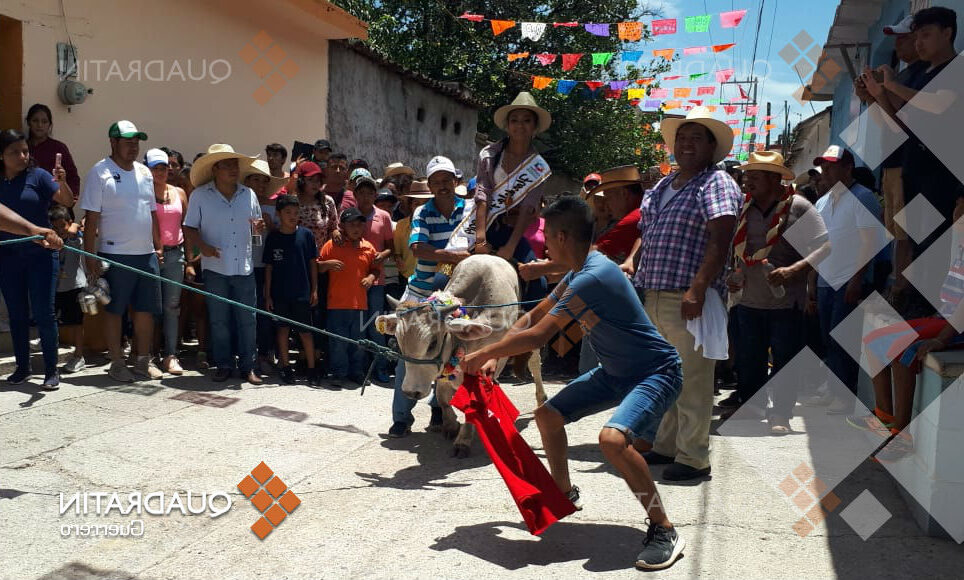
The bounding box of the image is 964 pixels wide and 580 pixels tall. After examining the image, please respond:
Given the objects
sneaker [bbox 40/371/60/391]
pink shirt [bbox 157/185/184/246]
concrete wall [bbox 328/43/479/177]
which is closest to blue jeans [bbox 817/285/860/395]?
pink shirt [bbox 157/185/184/246]

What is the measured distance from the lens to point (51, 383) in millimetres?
6531

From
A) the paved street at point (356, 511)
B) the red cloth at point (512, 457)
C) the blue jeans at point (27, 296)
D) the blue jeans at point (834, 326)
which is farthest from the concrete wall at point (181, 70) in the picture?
the blue jeans at point (834, 326)

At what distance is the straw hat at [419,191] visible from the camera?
891cm

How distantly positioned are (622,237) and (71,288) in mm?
5023

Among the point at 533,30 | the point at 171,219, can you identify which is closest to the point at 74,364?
the point at 171,219

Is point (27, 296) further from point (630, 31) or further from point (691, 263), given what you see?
point (630, 31)

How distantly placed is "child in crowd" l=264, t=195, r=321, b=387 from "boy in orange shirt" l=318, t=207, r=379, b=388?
17 cm

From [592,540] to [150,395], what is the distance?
4322mm

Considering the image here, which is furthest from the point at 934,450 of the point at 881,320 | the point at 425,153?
the point at 425,153

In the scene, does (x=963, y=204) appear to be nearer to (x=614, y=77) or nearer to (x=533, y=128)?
A: (x=533, y=128)

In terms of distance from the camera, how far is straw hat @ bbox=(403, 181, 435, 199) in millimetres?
8906

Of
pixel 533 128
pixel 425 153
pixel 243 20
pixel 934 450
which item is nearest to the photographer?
pixel 934 450

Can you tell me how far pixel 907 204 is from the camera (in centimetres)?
539

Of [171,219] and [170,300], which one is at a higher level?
[171,219]
